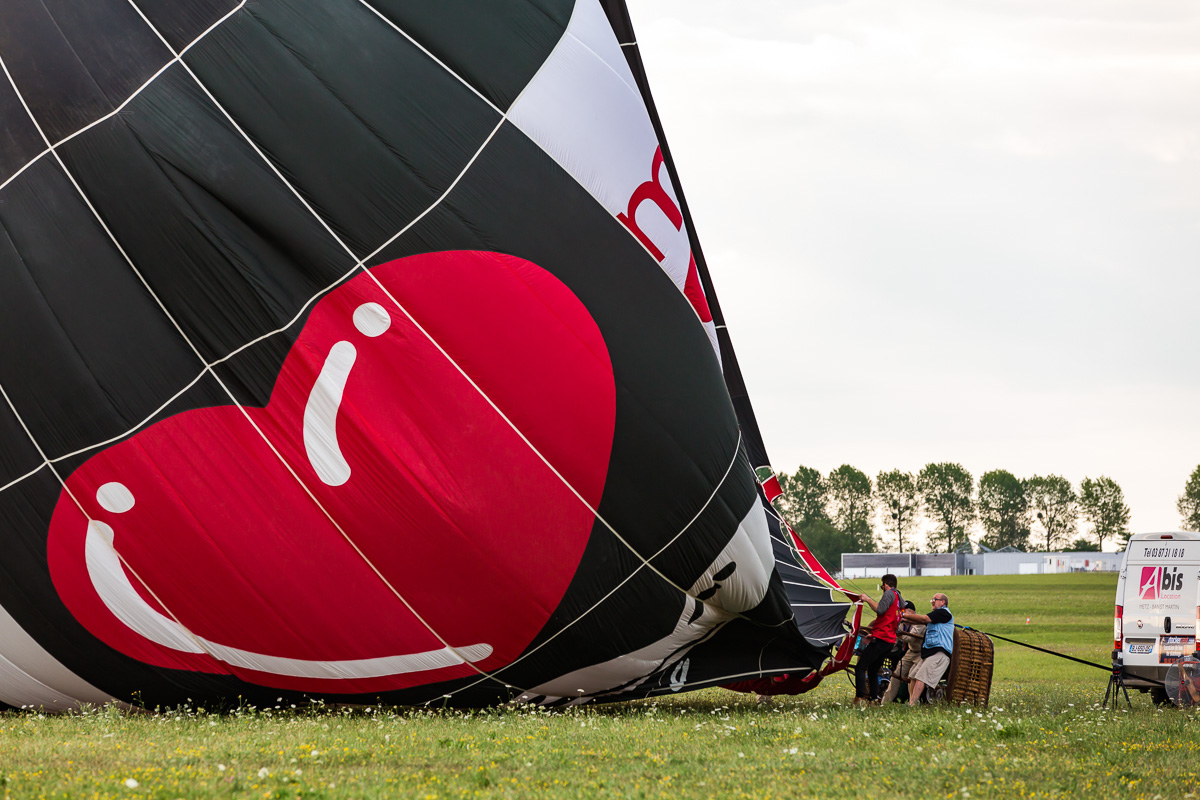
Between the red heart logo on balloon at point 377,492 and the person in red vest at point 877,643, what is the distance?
11.6ft

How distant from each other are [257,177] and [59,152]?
152 centimetres

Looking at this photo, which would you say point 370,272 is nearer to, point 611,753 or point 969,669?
point 611,753

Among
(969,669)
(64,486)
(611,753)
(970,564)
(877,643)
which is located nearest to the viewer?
(611,753)

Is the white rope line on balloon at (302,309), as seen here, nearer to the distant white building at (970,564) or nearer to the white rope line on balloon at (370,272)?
the white rope line on balloon at (370,272)

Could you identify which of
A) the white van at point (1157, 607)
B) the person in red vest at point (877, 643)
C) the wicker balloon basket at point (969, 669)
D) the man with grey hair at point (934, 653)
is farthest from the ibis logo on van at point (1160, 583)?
the person in red vest at point (877, 643)

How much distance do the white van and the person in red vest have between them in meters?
3.01

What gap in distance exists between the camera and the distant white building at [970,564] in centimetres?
7419

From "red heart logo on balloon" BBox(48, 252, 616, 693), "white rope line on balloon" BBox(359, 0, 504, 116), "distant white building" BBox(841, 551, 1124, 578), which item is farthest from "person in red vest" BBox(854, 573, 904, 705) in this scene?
"distant white building" BBox(841, 551, 1124, 578)

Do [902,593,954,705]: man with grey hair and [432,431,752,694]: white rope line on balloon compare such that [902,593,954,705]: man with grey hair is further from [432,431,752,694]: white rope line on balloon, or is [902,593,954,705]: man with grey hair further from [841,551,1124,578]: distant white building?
Result: [841,551,1124,578]: distant white building

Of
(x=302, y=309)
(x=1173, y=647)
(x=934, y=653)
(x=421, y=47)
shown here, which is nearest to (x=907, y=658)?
(x=934, y=653)

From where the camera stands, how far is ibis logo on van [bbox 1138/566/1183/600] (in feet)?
40.3

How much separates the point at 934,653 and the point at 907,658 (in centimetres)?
30

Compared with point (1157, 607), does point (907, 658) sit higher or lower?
lower

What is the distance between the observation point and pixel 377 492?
8055 mm
